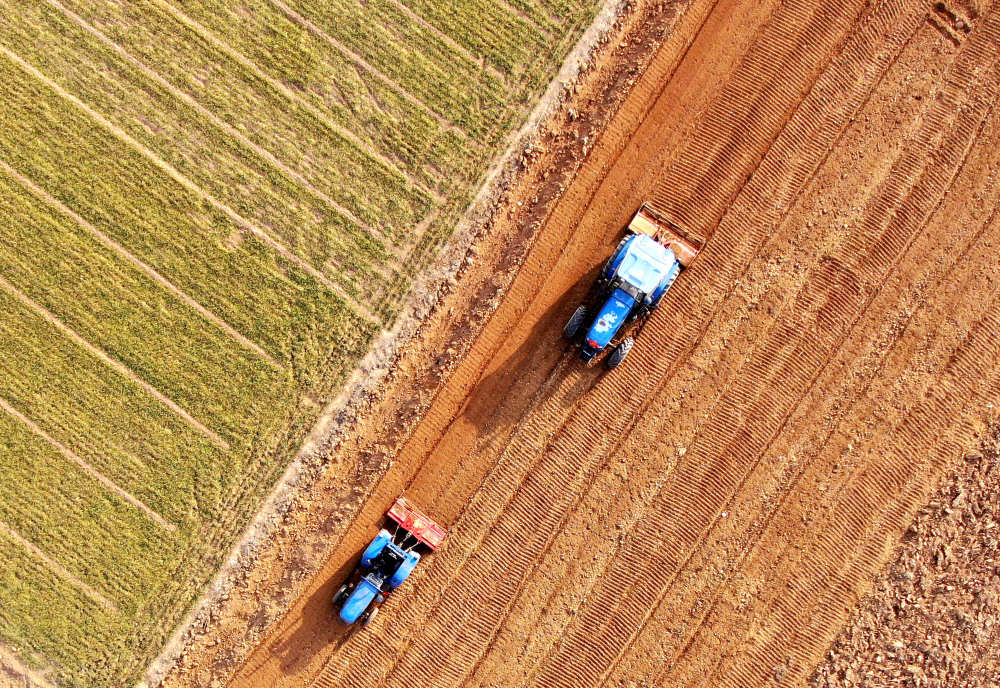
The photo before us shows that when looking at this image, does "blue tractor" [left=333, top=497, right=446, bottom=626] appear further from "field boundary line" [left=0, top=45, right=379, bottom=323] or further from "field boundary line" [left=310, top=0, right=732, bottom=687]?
"field boundary line" [left=0, top=45, right=379, bottom=323]

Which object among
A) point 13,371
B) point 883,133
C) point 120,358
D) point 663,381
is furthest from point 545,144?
point 13,371

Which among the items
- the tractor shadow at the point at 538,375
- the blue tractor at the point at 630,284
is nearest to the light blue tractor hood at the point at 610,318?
the blue tractor at the point at 630,284

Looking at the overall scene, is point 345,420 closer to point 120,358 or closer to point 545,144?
point 120,358

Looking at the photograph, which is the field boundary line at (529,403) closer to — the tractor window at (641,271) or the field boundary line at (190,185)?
the tractor window at (641,271)

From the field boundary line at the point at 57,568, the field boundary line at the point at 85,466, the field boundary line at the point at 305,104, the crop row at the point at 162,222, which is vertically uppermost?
the field boundary line at the point at 305,104

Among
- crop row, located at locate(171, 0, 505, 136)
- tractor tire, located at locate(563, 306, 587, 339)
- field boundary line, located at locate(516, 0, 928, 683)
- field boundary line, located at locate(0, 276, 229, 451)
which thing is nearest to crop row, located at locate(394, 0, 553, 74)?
crop row, located at locate(171, 0, 505, 136)
